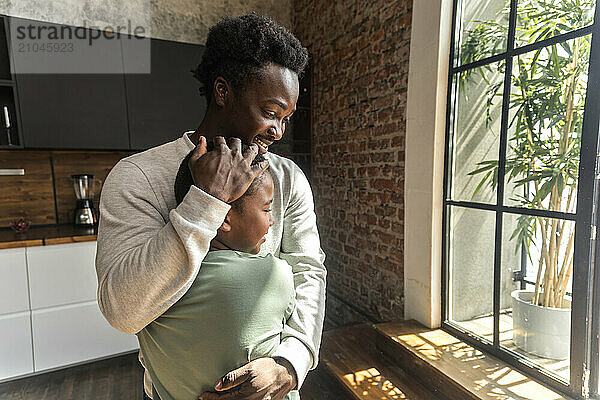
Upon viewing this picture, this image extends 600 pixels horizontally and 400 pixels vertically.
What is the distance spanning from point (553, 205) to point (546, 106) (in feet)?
1.50

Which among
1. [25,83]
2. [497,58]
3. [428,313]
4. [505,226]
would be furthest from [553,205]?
[25,83]

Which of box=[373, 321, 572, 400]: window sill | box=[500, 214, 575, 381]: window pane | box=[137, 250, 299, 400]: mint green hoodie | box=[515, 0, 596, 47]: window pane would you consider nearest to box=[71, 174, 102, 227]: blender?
box=[373, 321, 572, 400]: window sill

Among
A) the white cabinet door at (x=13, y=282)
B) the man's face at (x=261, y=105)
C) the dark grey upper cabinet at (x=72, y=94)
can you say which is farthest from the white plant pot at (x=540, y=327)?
the white cabinet door at (x=13, y=282)

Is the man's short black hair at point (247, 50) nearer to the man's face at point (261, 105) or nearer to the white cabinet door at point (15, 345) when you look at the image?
the man's face at point (261, 105)

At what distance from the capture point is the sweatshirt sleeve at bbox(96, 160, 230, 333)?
62 cm

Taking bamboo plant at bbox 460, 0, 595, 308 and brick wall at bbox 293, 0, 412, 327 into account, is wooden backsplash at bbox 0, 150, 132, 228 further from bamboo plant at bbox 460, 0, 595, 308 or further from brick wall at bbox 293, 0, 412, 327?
bamboo plant at bbox 460, 0, 595, 308

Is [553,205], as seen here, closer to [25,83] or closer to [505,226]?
[505,226]

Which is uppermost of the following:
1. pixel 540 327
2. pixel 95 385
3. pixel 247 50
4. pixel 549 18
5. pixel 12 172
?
pixel 549 18

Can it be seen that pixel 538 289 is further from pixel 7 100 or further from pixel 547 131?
pixel 7 100

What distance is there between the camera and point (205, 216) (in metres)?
0.63

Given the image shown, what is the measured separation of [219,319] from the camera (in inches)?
28.8

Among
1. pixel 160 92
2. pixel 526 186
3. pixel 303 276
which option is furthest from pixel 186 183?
pixel 160 92

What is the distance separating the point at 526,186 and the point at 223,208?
5.63 ft

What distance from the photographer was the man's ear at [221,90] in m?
0.85
